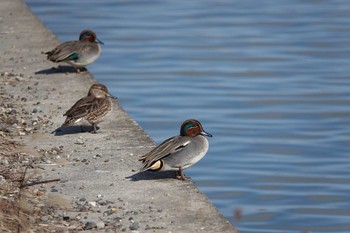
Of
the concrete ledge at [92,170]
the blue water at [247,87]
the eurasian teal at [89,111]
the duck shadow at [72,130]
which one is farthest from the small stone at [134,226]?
the blue water at [247,87]

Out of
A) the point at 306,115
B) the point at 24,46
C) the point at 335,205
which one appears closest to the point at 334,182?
the point at 335,205

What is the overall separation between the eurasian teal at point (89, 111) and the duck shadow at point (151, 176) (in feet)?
4.44

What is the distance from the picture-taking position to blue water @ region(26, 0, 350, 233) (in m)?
13.0

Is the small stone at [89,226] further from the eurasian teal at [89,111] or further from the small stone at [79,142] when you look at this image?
the eurasian teal at [89,111]

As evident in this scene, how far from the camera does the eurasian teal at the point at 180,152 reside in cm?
938

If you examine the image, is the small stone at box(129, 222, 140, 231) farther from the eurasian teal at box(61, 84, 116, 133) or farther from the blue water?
the blue water

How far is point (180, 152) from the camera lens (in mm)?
9508

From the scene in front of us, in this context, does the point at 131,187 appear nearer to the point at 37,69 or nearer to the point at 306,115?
the point at 37,69

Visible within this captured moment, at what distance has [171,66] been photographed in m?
19.0

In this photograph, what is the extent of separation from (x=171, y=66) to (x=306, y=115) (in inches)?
136

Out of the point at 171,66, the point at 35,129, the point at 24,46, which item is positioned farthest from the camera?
the point at 171,66

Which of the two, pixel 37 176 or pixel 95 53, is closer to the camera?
pixel 37 176

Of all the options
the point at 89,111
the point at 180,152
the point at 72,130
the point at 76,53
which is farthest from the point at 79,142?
the point at 76,53

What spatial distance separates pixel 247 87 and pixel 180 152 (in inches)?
321
